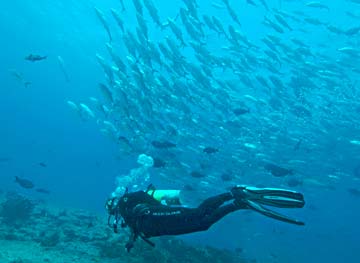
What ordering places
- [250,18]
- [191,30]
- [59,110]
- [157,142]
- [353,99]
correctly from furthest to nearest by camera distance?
1. [59,110]
2. [250,18]
3. [353,99]
4. [191,30]
5. [157,142]

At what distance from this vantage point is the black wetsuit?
Result: 5781mm

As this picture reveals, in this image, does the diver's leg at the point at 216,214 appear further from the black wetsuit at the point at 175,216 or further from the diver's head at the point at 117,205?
the diver's head at the point at 117,205

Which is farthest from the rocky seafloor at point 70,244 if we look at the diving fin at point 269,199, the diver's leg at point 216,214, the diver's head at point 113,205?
the diving fin at point 269,199

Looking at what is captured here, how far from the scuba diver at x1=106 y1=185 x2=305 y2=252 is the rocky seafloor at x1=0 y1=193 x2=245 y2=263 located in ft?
19.6

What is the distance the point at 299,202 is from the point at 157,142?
8.53 m

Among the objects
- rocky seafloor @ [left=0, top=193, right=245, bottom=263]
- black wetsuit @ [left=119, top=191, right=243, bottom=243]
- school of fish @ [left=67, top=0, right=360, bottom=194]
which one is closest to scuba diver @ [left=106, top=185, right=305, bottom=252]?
black wetsuit @ [left=119, top=191, right=243, bottom=243]

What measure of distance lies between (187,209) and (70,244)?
8.75m

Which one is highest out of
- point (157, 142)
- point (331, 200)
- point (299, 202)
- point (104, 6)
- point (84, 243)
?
point (104, 6)

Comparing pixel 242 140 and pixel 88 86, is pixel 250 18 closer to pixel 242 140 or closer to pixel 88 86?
pixel 242 140

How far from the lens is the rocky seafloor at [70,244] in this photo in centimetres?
1191

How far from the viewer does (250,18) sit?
36.7m

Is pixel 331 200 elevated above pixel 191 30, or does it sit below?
above

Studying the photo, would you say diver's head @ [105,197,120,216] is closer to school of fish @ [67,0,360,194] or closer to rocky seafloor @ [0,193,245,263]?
rocky seafloor @ [0,193,245,263]

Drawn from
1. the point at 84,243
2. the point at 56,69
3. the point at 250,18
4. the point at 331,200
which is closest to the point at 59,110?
the point at 56,69
